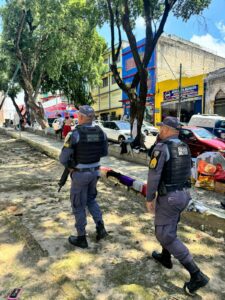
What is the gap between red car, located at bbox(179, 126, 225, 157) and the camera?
38.1 feet

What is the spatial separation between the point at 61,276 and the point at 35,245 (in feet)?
2.82

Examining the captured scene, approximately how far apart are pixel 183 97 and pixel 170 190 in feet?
84.8

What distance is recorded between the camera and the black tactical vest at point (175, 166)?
10.2ft

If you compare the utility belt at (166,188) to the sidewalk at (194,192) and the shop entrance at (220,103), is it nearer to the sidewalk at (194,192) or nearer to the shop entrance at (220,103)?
the sidewalk at (194,192)

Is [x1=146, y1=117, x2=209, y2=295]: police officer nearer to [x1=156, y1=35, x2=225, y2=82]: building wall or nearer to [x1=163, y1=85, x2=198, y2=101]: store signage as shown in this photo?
[x1=163, y1=85, x2=198, y2=101]: store signage

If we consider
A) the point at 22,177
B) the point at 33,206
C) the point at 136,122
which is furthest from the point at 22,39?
the point at 33,206

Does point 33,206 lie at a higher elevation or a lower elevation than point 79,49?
lower

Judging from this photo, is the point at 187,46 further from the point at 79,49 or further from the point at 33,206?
the point at 33,206

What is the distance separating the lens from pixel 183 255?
10.1 feet

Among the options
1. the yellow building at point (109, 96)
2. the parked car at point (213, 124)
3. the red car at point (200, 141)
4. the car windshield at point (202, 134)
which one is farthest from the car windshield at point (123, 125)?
the yellow building at point (109, 96)

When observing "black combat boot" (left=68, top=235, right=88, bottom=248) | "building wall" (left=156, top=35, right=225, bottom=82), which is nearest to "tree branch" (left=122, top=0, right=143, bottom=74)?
"black combat boot" (left=68, top=235, right=88, bottom=248)

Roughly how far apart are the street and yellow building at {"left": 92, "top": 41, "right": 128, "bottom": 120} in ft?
105

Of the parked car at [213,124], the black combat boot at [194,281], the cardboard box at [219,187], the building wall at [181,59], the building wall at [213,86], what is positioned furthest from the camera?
the building wall at [181,59]

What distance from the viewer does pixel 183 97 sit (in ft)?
91.2
